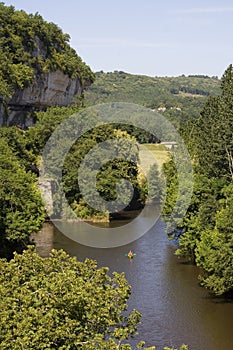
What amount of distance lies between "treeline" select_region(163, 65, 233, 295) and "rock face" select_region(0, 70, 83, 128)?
25.4 meters

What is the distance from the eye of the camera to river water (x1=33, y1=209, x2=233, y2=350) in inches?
1045

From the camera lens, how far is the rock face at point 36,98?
63.2 metres

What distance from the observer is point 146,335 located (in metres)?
26.5

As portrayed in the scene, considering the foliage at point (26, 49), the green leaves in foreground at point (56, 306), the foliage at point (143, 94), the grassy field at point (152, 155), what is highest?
the foliage at point (143, 94)

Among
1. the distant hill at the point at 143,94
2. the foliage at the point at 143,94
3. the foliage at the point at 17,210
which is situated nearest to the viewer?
the foliage at the point at 17,210

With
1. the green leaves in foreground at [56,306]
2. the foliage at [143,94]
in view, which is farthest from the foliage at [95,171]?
the foliage at [143,94]

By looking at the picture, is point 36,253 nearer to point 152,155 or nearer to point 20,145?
point 20,145

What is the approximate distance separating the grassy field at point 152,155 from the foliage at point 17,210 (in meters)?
37.1

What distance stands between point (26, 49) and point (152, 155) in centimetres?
2930

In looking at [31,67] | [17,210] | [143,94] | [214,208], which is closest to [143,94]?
[143,94]

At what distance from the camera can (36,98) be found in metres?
66.8

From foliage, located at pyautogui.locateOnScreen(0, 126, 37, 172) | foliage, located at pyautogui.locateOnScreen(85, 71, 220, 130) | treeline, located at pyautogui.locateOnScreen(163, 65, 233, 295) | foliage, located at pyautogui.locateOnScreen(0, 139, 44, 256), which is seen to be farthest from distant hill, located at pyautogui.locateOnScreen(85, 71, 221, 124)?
foliage, located at pyautogui.locateOnScreen(0, 139, 44, 256)

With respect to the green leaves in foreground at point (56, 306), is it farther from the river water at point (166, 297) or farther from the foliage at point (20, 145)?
the foliage at point (20, 145)

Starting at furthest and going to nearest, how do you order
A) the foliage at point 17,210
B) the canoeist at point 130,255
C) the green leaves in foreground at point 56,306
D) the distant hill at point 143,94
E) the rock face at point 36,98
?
1. the distant hill at point 143,94
2. the rock face at point 36,98
3. the canoeist at point 130,255
4. the foliage at point 17,210
5. the green leaves in foreground at point 56,306
